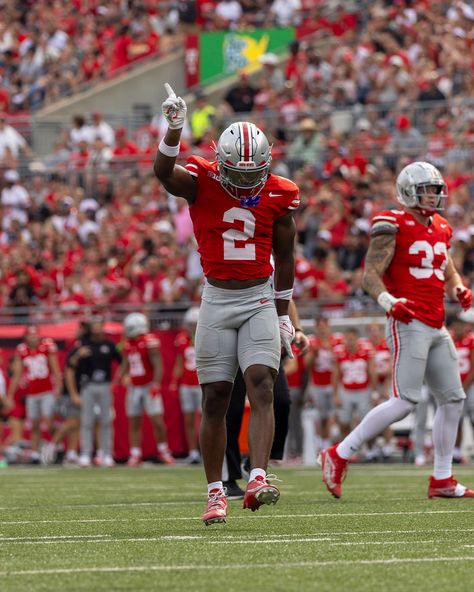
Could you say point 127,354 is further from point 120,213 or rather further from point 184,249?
point 120,213

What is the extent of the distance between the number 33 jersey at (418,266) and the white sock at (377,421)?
510 millimetres

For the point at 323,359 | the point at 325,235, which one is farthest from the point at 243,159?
the point at 325,235

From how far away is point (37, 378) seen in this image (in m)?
18.4

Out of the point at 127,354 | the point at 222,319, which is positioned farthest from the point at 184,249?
the point at 222,319

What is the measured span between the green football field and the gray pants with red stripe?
2.16 feet

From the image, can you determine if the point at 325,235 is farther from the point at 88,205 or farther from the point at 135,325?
the point at 88,205

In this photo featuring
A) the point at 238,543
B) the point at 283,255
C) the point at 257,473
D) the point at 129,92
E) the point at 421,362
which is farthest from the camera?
the point at 129,92

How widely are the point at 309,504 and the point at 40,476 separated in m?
5.61

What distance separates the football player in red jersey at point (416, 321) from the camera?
8.72 metres

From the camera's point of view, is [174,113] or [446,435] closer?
[174,113]

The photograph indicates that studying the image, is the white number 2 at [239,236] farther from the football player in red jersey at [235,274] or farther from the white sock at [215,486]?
the white sock at [215,486]

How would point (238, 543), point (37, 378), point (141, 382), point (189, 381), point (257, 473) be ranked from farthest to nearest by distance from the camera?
point (37, 378) → point (189, 381) → point (141, 382) → point (257, 473) → point (238, 543)

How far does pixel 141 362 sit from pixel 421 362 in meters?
9.20

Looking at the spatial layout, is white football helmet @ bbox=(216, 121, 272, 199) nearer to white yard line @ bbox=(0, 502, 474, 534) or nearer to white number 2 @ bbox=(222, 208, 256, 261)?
white number 2 @ bbox=(222, 208, 256, 261)
